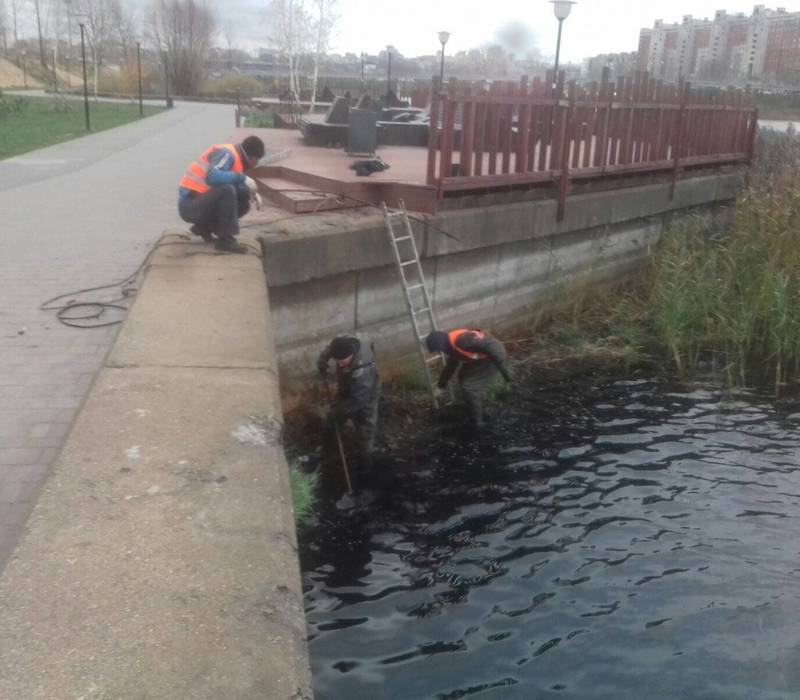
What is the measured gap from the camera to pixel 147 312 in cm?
499

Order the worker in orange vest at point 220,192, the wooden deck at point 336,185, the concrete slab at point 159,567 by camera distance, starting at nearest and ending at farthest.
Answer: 1. the concrete slab at point 159,567
2. the worker in orange vest at point 220,192
3. the wooden deck at point 336,185

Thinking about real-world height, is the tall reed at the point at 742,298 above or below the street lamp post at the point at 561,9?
below

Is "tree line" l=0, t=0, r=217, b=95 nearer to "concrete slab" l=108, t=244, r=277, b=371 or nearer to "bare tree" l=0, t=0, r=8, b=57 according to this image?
"bare tree" l=0, t=0, r=8, b=57

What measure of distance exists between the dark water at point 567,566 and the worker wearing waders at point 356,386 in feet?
1.39

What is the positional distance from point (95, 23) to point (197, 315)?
5563cm

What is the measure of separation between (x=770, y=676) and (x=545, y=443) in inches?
122

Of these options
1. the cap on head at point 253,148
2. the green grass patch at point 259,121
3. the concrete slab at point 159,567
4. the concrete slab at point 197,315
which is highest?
the cap on head at point 253,148

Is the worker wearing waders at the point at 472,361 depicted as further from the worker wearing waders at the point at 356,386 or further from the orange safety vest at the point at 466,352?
the worker wearing waders at the point at 356,386

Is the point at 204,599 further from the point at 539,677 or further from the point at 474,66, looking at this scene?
the point at 474,66

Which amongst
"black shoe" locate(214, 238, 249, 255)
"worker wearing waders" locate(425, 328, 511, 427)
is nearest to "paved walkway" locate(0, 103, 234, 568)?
"black shoe" locate(214, 238, 249, 255)

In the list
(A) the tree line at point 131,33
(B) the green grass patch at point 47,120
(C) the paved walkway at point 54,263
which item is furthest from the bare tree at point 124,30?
(C) the paved walkway at point 54,263

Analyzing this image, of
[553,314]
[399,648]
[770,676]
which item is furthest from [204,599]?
[553,314]

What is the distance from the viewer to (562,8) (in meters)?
16.3

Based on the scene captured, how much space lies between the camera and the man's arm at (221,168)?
21.3 feet
